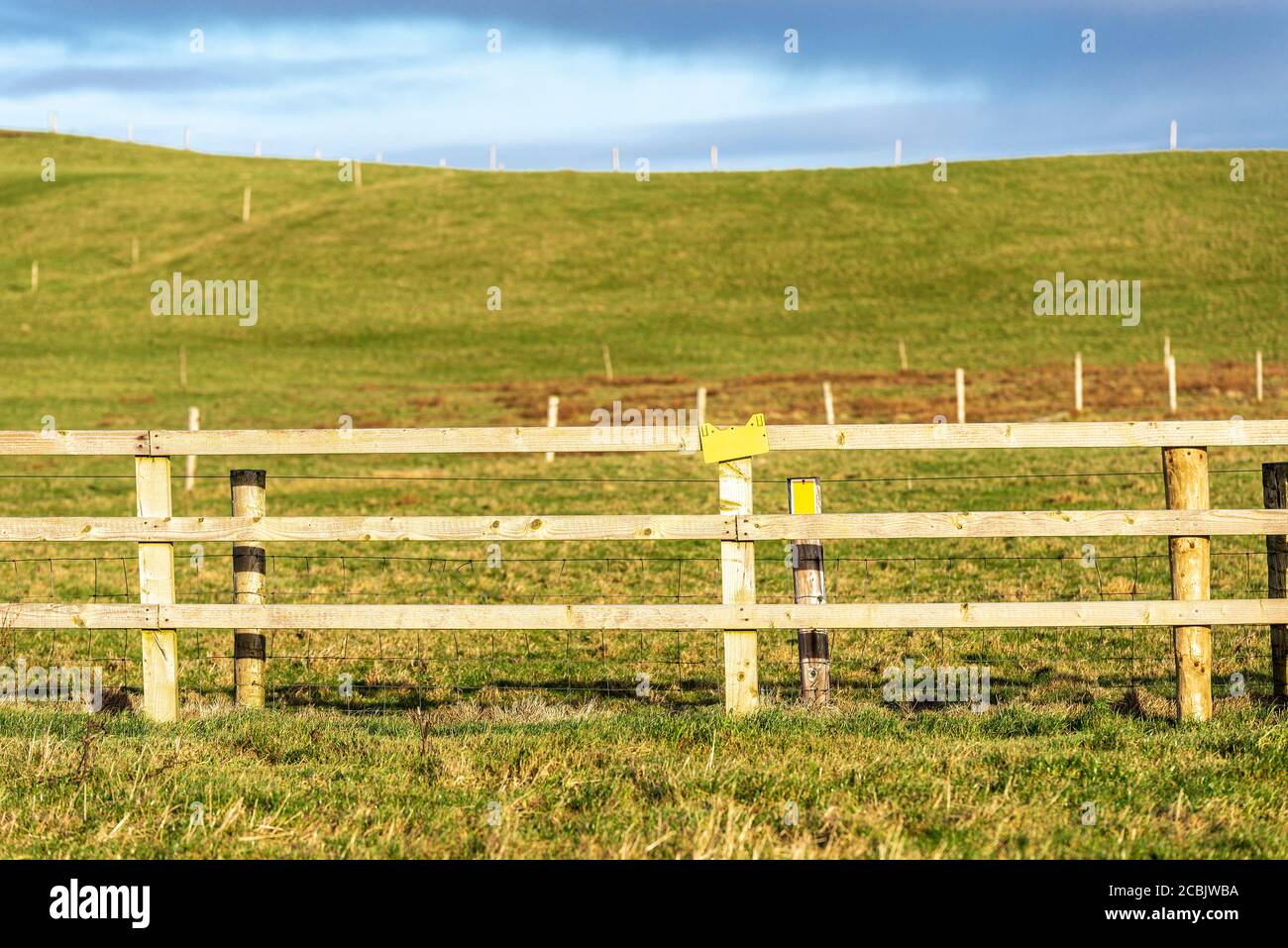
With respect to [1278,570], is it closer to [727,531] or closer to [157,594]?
[727,531]

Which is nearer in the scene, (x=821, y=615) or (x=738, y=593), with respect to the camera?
(x=821, y=615)

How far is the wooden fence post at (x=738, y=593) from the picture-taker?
713 cm

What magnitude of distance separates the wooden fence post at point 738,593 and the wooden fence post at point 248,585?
10.5 feet

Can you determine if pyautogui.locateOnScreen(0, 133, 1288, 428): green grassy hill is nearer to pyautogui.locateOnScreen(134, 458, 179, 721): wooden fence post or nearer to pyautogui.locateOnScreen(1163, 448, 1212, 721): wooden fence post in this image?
pyautogui.locateOnScreen(134, 458, 179, 721): wooden fence post

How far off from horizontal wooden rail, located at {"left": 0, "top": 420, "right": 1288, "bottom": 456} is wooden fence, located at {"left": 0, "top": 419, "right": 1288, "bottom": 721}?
1 centimetres

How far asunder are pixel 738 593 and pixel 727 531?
A: 0.41 metres

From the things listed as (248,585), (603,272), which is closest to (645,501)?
(248,585)

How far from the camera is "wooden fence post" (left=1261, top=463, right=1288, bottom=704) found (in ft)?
24.7

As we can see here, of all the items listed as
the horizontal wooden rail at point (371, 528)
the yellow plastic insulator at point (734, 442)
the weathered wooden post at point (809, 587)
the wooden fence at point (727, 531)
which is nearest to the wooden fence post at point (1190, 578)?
the wooden fence at point (727, 531)

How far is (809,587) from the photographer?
25.9 ft

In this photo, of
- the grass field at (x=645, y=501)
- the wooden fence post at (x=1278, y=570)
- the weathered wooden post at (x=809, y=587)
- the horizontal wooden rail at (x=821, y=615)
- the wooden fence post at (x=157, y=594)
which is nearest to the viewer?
the grass field at (x=645, y=501)

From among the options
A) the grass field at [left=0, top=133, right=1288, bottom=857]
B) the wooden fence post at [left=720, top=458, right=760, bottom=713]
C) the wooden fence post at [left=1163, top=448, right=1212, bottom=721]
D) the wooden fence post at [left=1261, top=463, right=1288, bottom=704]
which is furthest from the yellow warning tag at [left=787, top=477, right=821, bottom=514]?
the wooden fence post at [left=1261, top=463, right=1288, bottom=704]

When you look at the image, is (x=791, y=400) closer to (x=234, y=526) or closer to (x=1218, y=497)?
(x=1218, y=497)

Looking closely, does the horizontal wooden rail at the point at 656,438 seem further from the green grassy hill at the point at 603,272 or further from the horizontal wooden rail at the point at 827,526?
the green grassy hill at the point at 603,272
